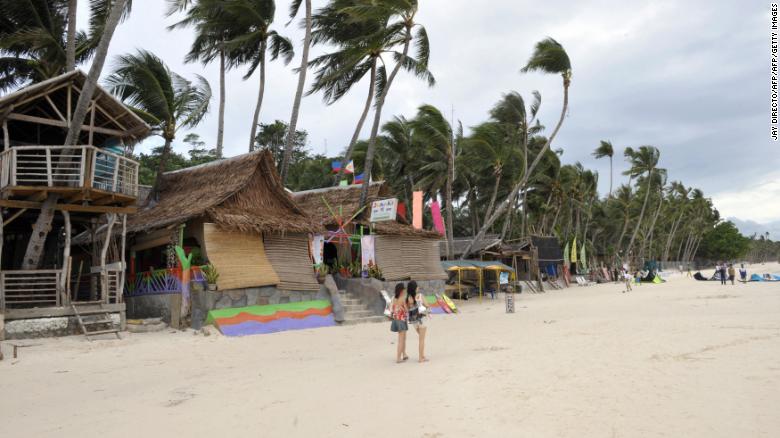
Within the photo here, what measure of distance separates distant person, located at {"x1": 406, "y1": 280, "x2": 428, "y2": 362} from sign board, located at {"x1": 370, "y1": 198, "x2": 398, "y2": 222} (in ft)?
27.2

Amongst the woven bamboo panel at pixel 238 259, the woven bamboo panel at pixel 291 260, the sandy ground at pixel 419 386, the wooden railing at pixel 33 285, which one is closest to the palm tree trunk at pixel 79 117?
the wooden railing at pixel 33 285

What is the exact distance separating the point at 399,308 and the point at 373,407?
264 centimetres

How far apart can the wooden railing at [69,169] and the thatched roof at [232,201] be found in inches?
58.0

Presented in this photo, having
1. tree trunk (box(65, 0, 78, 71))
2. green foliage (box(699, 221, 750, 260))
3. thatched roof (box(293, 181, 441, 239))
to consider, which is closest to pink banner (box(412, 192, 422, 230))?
thatched roof (box(293, 181, 441, 239))

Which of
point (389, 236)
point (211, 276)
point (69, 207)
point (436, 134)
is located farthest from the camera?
point (436, 134)

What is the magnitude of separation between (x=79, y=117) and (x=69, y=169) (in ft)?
3.94

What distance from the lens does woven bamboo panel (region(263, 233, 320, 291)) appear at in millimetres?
14531

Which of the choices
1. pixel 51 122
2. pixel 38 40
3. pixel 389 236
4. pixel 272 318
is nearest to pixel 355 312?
pixel 272 318

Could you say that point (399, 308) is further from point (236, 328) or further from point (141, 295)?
point (141, 295)

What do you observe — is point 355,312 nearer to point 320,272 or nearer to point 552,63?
point 320,272

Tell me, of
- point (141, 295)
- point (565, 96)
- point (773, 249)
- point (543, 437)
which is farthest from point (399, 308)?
point (773, 249)

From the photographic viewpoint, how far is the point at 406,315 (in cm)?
815

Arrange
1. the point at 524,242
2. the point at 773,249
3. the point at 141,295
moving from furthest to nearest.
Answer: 1. the point at 773,249
2. the point at 524,242
3. the point at 141,295

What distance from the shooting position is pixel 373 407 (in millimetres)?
5594
